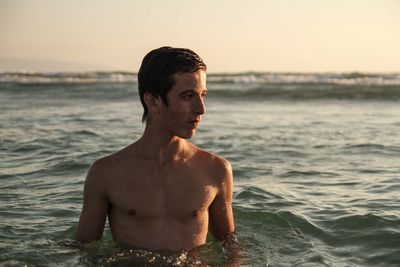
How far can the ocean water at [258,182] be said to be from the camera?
16.6 feet

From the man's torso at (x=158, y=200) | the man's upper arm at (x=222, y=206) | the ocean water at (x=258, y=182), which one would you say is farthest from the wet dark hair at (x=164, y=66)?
the ocean water at (x=258, y=182)

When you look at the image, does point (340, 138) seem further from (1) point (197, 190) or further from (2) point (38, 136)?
(1) point (197, 190)

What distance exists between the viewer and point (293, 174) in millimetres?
8719

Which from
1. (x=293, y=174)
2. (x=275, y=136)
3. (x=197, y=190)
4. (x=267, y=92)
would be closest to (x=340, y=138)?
(x=275, y=136)

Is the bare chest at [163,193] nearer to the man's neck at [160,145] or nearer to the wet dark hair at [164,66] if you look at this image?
the man's neck at [160,145]

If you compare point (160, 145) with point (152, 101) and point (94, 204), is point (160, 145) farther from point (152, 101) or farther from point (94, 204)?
point (94, 204)

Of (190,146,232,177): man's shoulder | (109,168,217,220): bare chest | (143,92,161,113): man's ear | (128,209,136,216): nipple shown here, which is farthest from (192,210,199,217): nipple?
(143,92,161,113): man's ear

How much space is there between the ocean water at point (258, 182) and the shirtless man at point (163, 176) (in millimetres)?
156

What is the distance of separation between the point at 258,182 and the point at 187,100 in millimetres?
4288

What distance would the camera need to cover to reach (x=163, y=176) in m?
4.26

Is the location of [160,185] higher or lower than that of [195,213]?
higher

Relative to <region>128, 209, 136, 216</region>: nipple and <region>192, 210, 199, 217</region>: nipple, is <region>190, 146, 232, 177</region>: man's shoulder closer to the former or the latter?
<region>192, 210, 199, 217</region>: nipple

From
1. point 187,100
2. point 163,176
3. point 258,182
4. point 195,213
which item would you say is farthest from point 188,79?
point 258,182

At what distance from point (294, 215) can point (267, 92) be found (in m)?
22.0
